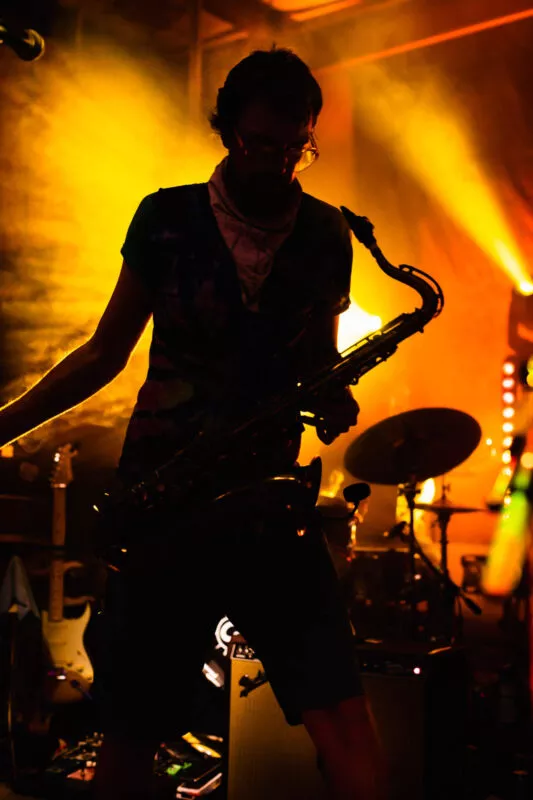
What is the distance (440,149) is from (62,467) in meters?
4.55

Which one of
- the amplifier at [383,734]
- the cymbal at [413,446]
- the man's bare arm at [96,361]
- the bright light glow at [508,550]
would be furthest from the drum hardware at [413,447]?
the man's bare arm at [96,361]

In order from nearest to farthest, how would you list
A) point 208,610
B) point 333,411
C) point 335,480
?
point 208,610 < point 333,411 < point 335,480

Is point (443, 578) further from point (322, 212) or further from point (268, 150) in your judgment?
point (268, 150)

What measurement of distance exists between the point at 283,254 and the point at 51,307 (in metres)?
4.04

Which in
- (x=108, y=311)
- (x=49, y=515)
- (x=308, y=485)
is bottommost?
(x=49, y=515)

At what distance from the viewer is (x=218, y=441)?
1726mm

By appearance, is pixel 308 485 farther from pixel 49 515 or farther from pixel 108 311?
pixel 49 515

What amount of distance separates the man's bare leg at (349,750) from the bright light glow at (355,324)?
574 centimetres

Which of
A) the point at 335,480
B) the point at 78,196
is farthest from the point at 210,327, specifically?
the point at 335,480

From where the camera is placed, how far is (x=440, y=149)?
7625 mm

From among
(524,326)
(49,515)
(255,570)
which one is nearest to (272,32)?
(524,326)

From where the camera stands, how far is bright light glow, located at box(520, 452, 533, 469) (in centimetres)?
529

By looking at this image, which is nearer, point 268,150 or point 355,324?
point 268,150

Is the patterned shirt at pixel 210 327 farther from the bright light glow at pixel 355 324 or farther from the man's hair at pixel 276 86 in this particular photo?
the bright light glow at pixel 355 324
